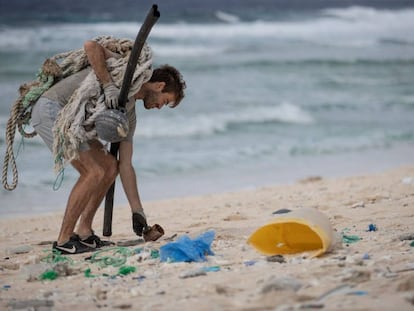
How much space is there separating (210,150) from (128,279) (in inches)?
289

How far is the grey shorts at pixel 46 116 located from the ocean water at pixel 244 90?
312 centimetres

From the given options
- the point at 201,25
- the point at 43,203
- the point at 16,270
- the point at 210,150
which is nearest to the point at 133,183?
the point at 16,270

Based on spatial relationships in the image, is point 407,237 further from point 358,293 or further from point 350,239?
point 358,293

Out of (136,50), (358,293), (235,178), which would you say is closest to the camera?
(358,293)

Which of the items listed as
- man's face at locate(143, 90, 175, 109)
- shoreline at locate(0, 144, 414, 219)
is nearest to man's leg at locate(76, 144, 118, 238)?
man's face at locate(143, 90, 175, 109)

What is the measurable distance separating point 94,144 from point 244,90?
1259cm

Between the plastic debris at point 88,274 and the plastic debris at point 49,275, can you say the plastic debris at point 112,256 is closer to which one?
the plastic debris at point 88,274

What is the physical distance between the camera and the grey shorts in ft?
18.3

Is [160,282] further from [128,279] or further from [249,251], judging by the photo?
[249,251]

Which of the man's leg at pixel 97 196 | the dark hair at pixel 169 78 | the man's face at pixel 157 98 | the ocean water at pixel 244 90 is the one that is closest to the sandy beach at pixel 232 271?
the man's leg at pixel 97 196

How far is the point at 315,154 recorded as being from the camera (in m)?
11.9

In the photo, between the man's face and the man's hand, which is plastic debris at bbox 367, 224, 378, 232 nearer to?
the man's face

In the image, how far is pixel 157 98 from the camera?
227 inches

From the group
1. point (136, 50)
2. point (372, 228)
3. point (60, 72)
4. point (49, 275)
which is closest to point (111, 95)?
point (136, 50)
